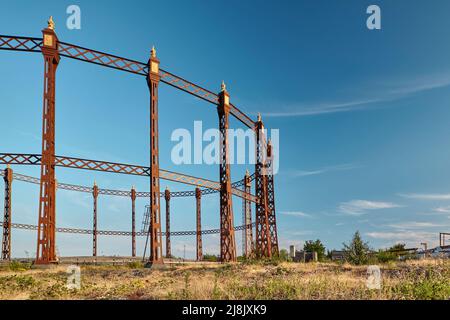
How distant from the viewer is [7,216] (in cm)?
3738

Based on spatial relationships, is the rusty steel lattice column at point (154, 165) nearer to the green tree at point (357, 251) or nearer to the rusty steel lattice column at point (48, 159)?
the rusty steel lattice column at point (48, 159)

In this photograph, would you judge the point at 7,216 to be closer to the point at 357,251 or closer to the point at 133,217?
the point at 133,217

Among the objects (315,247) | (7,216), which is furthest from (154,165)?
(315,247)

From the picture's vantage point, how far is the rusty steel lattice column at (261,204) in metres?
36.2

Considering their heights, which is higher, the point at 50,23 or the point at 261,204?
the point at 50,23

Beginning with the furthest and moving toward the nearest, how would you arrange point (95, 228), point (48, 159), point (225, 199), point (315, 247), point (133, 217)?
point (315, 247)
point (133, 217)
point (95, 228)
point (225, 199)
point (48, 159)

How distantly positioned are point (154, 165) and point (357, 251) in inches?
553

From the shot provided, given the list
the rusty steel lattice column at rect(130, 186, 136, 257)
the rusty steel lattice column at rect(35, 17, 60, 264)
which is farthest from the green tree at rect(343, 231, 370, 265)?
the rusty steel lattice column at rect(130, 186, 136, 257)

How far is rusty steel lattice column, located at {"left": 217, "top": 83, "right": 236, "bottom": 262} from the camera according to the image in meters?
30.9

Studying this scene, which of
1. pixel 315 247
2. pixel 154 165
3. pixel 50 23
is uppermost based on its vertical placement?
pixel 50 23

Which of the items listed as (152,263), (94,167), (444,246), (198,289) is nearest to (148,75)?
(94,167)

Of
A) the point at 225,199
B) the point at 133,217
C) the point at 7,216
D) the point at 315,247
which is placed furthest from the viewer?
the point at 315,247

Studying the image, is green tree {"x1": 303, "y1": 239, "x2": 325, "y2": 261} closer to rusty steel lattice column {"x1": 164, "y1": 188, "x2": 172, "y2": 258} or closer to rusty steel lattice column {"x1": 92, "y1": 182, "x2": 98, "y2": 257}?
rusty steel lattice column {"x1": 164, "y1": 188, "x2": 172, "y2": 258}

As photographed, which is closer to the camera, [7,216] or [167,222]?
[7,216]
